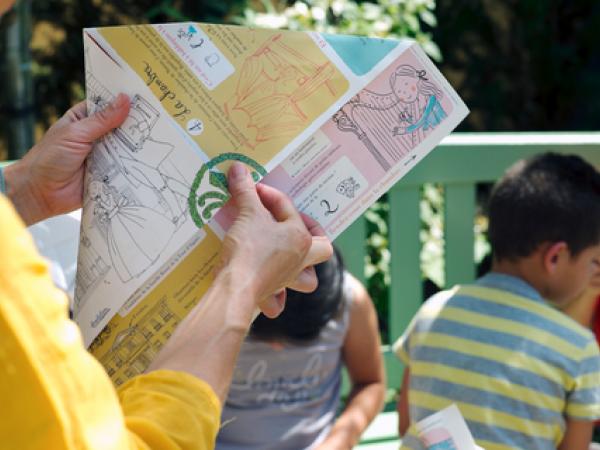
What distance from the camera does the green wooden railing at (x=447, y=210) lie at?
112 inches

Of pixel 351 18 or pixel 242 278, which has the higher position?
pixel 242 278

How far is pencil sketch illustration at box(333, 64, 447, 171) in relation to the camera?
145 centimetres

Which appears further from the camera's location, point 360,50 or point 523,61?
point 523,61

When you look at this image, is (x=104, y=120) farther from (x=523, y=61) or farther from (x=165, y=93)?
(x=523, y=61)

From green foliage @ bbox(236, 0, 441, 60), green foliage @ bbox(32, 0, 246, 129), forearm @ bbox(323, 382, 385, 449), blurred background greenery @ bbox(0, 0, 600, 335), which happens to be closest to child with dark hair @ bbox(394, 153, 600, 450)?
forearm @ bbox(323, 382, 385, 449)

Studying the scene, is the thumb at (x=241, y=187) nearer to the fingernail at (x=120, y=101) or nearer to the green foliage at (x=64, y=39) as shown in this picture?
the fingernail at (x=120, y=101)

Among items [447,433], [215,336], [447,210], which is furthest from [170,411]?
[447,210]

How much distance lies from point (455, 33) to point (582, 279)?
4.59m

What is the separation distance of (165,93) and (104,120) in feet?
0.36

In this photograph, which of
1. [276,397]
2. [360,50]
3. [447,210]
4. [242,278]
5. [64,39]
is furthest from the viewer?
[64,39]

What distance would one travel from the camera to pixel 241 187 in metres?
1.34

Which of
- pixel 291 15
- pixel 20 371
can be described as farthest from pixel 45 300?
pixel 291 15

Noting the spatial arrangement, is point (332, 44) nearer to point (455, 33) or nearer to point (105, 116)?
point (105, 116)

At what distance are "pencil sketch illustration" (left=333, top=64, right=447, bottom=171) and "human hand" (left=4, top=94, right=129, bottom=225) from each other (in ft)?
1.23
